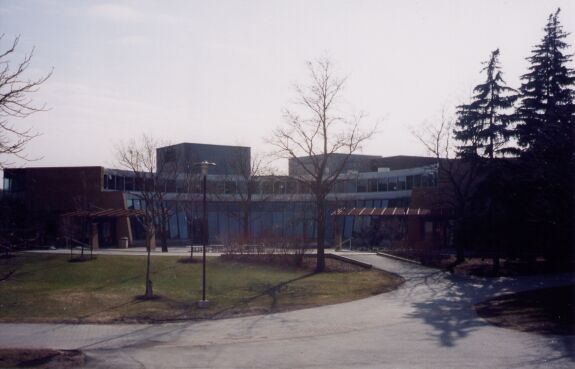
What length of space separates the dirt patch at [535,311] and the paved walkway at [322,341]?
64 centimetres

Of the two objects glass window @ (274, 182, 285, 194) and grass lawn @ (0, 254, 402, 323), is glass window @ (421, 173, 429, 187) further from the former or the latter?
grass lawn @ (0, 254, 402, 323)

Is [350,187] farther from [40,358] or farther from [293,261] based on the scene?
[40,358]

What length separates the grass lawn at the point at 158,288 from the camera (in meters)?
17.3

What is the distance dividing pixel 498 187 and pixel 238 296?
52.0ft

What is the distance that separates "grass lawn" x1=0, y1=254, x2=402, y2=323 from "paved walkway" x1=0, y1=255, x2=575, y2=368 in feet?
5.00

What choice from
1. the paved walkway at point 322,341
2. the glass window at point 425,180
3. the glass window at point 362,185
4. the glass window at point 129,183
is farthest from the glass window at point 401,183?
the paved walkway at point 322,341

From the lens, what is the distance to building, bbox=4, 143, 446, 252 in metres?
42.4

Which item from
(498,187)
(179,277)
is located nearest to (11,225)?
(179,277)

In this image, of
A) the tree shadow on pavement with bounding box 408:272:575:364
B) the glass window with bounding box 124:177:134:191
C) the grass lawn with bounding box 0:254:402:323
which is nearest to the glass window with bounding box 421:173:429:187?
the tree shadow on pavement with bounding box 408:272:575:364

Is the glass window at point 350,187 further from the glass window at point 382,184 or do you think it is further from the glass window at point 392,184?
the glass window at point 392,184

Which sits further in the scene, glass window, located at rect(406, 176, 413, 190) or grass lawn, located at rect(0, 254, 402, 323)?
glass window, located at rect(406, 176, 413, 190)

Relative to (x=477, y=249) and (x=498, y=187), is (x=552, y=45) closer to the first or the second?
(x=498, y=187)

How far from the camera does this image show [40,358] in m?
11.2

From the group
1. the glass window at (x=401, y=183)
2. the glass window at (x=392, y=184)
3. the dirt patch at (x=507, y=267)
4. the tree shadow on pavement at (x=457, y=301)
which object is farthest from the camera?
the glass window at (x=392, y=184)
